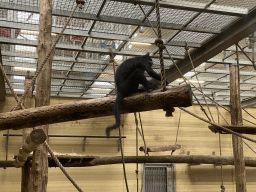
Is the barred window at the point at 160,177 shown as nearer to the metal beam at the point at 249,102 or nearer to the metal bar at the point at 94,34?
the metal beam at the point at 249,102

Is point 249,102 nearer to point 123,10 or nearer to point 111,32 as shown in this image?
point 111,32

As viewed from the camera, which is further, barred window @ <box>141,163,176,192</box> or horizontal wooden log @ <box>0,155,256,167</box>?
barred window @ <box>141,163,176,192</box>

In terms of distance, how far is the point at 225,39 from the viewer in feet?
16.6

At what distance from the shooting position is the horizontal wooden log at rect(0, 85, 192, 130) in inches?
77.5

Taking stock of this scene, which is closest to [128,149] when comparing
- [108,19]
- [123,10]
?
[108,19]

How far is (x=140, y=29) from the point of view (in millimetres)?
5066

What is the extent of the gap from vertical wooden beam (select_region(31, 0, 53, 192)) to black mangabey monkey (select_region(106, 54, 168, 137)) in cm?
97

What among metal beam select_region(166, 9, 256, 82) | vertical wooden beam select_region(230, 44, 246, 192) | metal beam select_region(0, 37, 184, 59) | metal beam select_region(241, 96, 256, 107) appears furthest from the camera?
metal beam select_region(241, 96, 256, 107)

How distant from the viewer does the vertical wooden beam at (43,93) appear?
326 cm

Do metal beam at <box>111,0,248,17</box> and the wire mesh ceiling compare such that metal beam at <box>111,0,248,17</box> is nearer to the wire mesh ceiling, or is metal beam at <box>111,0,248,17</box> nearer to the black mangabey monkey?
the wire mesh ceiling

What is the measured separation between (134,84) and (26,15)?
2.87 metres

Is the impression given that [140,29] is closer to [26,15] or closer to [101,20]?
[101,20]

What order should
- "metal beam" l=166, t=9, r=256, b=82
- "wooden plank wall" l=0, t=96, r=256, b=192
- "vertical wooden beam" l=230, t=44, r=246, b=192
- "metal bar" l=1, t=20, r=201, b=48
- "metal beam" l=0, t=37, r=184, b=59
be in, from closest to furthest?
"metal beam" l=166, t=9, r=256, b=82 → "metal bar" l=1, t=20, r=201, b=48 → "vertical wooden beam" l=230, t=44, r=246, b=192 → "metal beam" l=0, t=37, r=184, b=59 → "wooden plank wall" l=0, t=96, r=256, b=192

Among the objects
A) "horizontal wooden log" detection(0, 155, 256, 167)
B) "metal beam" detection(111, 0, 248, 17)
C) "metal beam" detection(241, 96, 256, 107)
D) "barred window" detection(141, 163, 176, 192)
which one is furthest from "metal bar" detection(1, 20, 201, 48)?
"metal beam" detection(241, 96, 256, 107)
